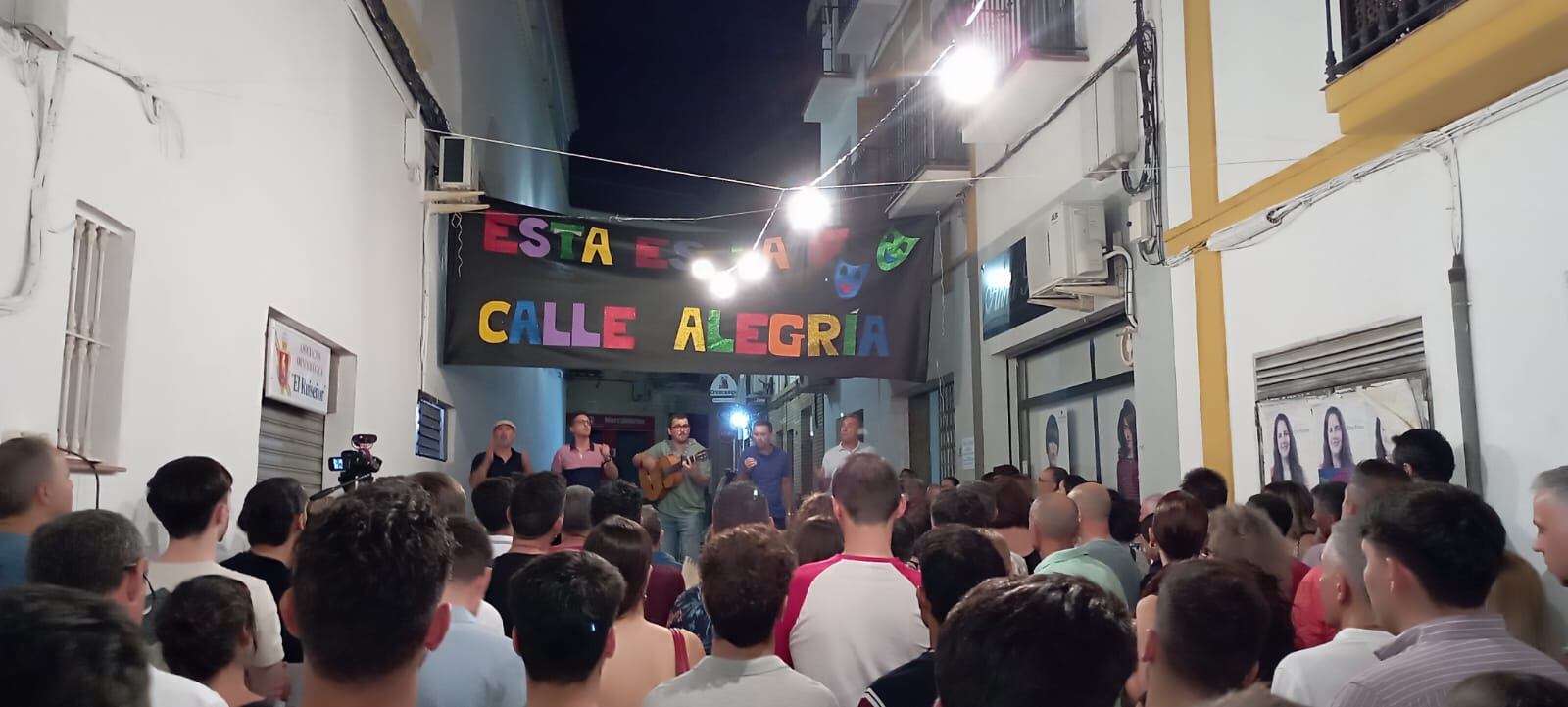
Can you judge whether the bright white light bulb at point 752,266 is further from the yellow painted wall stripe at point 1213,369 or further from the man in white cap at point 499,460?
the yellow painted wall stripe at point 1213,369

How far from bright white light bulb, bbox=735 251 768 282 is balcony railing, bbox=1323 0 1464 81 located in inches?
208

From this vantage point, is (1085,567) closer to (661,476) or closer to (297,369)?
(297,369)

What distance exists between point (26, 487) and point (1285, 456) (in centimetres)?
579

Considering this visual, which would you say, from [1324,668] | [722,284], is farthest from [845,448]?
[1324,668]

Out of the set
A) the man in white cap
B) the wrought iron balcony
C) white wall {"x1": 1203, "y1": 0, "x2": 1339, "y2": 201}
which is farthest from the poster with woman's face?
the man in white cap

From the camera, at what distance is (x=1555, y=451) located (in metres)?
4.25

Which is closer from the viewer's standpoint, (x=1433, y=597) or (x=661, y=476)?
(x=1433, y=597)

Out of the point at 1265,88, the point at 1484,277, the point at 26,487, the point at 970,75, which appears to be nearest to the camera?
the point at 26,487

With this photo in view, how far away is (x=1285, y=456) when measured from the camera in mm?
5977

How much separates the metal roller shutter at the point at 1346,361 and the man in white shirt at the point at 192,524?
493 centimetres

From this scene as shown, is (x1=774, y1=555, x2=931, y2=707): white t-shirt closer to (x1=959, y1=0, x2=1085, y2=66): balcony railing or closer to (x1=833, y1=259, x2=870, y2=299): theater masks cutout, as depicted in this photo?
(x1=959, y1=0, x2=1085, y2=66): balcony railing

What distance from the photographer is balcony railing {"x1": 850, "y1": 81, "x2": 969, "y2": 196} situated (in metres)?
10.8

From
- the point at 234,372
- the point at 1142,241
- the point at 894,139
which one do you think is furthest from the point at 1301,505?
the point at 894,139

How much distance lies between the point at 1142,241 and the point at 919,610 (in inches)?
197
